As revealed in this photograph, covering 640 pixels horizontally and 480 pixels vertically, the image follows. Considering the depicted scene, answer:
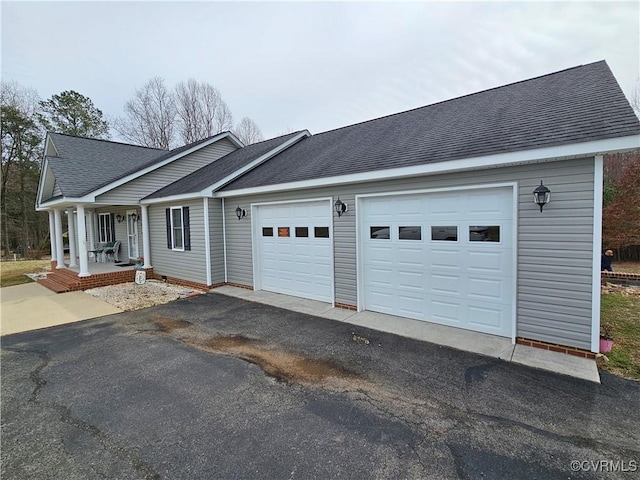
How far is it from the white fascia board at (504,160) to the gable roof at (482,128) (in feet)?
0.24

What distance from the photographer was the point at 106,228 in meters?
14.9

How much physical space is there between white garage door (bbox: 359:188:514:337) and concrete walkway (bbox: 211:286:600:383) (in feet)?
0.71

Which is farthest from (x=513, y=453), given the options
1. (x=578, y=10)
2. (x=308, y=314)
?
(x=578, y=10)

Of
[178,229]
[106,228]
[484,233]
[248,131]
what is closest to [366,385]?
[484,233]

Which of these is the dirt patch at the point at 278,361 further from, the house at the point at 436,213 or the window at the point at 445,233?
the window at the point at 445,233

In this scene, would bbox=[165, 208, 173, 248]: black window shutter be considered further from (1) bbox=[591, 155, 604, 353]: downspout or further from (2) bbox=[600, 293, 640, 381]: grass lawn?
(2) bbox=[600, 293, 640, 381]: grass lawn

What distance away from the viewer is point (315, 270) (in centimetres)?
738

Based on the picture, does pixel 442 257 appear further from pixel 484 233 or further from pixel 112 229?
pixel 112 229

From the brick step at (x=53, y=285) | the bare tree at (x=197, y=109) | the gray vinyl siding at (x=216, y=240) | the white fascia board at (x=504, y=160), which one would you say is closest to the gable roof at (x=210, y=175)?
the gray vinyl siding at (x=216, y=240)

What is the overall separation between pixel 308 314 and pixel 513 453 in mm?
4414

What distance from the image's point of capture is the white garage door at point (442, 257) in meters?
4.84

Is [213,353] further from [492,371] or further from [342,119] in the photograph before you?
[342,119]

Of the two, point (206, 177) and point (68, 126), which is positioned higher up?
point (68, 126)

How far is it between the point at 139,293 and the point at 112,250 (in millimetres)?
6482
